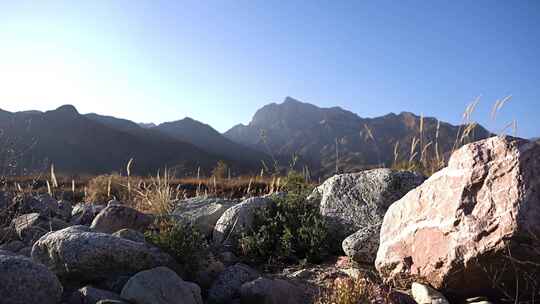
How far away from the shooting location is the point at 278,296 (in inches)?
145

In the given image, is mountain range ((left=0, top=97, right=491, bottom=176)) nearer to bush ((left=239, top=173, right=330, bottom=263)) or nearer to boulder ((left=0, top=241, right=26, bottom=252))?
bush ((left=239, top=173, right=330, bottom=263))

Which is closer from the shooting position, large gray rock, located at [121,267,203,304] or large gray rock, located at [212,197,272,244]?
large gray rock, located at [121,267,203,304]

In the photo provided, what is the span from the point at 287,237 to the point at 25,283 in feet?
9.34

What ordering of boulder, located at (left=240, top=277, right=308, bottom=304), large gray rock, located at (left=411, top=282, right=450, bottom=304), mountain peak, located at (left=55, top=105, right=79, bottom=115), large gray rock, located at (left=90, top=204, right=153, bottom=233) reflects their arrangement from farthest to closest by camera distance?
mountain peak, located at (left=55, top=105, right=79, bottom=115) < large gray rock, located at (left=90, top=204, right=153, bottom=233) < boulder, located at (left=240, top=277, right=308, bottom=304) < large gray rock, located at (left=411, top=282, right=450, bottom=304)

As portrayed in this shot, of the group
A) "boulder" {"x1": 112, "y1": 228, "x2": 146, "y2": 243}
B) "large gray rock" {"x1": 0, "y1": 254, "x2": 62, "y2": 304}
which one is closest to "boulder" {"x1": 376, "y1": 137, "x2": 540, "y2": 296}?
"boulder" {"x1": 112, "y1": 228, "x2": 146, "y2": 243}

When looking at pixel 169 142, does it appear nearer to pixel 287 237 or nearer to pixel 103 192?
pixel 103 192

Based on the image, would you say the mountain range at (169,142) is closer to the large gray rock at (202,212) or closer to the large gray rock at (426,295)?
the large gray rock at (202,212)

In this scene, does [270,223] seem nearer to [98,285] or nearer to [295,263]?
[295,263]

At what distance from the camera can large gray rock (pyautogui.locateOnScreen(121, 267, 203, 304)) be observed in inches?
129

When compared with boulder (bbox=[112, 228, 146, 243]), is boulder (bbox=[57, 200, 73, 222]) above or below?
below

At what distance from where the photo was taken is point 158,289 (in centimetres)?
335

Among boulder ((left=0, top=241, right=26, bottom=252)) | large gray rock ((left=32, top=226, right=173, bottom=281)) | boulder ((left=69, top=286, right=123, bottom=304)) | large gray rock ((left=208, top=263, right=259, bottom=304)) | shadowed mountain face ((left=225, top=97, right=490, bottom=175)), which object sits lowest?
large gray rock ((left=208, top=263, right=259, bottom=304))

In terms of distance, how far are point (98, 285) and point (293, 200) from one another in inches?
111

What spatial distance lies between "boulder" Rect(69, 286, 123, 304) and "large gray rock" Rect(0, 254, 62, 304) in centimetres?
14
